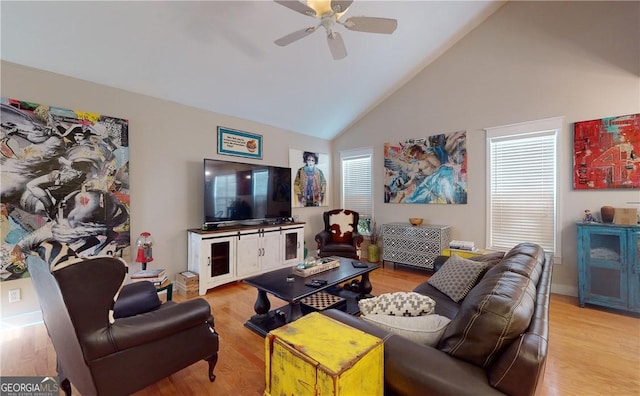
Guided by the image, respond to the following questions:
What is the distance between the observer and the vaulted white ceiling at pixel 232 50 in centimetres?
226

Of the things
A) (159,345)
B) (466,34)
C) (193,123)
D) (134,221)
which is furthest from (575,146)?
(134,221)

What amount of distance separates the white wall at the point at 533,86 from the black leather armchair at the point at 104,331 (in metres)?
3.90

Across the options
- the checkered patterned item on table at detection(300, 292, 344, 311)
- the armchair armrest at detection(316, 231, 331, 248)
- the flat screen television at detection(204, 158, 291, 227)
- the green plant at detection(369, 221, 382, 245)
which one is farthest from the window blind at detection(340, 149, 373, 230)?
the checkered patterned item on table at detection(300, 292, 344, 311)

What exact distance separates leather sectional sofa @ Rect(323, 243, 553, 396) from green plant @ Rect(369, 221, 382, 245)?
12.0 feet

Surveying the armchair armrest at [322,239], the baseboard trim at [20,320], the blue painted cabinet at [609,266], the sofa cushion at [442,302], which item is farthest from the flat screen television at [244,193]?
the blue painted cabinet at [609,266]

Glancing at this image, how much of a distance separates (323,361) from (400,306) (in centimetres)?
70

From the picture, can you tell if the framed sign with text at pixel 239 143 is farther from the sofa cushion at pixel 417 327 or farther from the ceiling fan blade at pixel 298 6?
the sofa cushion at pixel 417 327

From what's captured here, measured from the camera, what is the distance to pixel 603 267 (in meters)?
2.76

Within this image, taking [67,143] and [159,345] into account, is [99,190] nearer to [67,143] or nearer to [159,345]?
[67,143]

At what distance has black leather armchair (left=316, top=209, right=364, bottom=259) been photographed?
4.08 m

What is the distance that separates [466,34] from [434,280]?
146 inches

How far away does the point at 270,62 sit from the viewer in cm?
326

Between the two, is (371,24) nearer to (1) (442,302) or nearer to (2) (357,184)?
(1) (442,302)

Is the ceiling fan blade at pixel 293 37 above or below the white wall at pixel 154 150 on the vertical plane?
above
